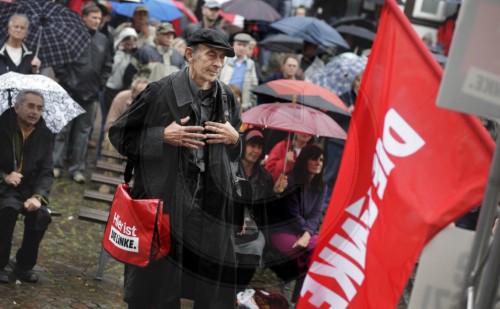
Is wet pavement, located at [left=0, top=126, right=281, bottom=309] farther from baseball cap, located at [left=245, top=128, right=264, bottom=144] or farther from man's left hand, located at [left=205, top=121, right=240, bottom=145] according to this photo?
man's left hand, located at [left=205, top=121, right=240, bottom=145]

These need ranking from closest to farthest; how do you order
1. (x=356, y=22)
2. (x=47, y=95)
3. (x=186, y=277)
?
(x=186, y=277), (x=47, y=95), (x=356, y=22)

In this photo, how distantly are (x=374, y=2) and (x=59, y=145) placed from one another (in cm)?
955

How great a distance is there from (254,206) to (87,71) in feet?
17.2

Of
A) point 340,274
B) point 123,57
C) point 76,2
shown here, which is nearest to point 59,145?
point 123,57

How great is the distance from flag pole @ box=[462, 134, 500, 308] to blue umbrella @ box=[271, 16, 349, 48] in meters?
11.6

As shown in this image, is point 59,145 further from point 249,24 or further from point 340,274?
point 340,274

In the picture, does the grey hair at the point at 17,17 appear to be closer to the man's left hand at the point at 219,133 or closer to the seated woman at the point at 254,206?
the seated woman at the point at 254,206

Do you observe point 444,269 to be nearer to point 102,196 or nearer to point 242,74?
point 102,196

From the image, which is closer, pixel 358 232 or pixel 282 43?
pixel 358 232

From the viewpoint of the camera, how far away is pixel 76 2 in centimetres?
1438

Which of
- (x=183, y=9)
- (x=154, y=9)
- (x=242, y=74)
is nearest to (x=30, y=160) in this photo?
(x=242, y=74)

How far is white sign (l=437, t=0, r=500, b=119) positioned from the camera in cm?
374

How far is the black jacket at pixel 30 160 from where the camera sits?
8.44m

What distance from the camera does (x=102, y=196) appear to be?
1007 cm
